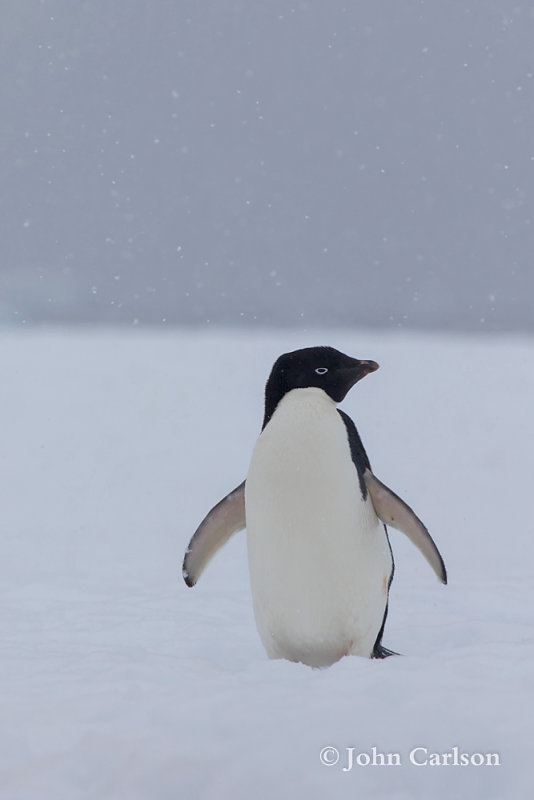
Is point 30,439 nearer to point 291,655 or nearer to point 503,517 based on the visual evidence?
point 503,517

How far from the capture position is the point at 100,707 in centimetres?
203

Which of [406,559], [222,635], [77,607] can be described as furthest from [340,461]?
[406,559]

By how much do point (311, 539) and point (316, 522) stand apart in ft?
0.20

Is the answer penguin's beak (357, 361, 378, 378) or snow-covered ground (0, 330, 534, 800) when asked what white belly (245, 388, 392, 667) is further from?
snow-covered ground (0, 330, 534, 800)

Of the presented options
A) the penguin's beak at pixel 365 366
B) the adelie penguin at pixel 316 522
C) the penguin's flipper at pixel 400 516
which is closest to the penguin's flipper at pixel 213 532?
the adelie penguin at pixel 316 522

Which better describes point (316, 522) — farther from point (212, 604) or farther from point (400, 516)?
point (212, 604)

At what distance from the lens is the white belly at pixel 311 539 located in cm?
288

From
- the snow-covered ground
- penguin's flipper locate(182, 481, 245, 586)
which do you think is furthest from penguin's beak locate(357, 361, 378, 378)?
the snow-covered ground

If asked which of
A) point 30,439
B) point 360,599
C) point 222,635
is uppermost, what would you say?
point 360,599

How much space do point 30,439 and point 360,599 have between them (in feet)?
27.1

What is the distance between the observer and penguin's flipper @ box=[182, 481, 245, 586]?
129 inches

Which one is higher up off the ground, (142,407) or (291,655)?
(291,655)

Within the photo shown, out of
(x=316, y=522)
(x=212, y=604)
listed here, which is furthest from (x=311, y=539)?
(x=212, y=604)

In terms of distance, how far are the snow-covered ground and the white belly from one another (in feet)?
1.35
